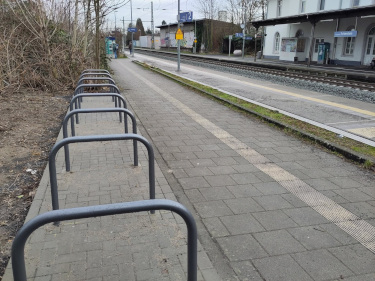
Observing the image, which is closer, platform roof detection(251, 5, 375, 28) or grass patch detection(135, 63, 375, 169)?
grass patch detection(135, 63, 375, 169)

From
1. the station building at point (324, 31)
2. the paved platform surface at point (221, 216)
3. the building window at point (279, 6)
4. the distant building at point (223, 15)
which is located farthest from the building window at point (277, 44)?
the paved platform surface at point (221, 216)

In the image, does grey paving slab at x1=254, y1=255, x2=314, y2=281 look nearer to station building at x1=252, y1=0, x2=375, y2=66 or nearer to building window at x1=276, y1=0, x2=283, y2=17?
station building at x1=252, y1=0, x2=375, y2=66

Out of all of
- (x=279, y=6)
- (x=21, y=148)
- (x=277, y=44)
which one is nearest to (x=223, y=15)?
(x=279, y=6)

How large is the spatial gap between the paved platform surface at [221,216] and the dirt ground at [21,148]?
10.4 inches

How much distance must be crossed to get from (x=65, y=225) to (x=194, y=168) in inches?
87.3

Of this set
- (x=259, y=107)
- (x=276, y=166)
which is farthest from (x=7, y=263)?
(x=259, y=107)

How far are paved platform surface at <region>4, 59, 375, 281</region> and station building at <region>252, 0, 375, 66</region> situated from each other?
66.5 feet

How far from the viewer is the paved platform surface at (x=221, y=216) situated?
2743 mm

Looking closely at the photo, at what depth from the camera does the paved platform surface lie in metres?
2.74

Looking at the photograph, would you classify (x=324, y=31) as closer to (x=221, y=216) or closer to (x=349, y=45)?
(x=349, y=45)

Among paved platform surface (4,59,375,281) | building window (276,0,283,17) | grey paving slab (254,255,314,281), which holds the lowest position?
grey paving slab (254,255,314,281)

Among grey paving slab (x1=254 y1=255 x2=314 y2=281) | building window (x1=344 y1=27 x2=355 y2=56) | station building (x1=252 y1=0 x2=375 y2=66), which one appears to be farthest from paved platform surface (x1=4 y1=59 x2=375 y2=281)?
building window (x1=344 y1=27 x2=355 y2=56)

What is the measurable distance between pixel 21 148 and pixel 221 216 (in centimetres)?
390

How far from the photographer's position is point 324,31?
3075 cm
